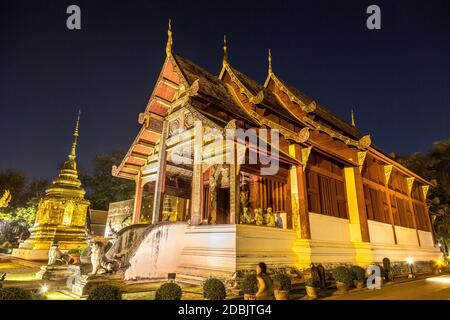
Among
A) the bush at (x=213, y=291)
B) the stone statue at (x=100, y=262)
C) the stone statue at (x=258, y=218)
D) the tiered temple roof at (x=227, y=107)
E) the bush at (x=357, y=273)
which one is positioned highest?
the tiered temple roof at (x=227, y=107)

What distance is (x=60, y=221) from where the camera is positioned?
57.9 ft

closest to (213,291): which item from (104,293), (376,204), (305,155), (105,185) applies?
(104,293)

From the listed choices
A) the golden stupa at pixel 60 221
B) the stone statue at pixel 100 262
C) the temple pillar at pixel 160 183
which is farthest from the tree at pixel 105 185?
the stone statue at pixel 100 262

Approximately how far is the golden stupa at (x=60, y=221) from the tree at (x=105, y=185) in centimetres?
1251

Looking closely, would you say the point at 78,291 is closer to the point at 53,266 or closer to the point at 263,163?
the point at 53,266

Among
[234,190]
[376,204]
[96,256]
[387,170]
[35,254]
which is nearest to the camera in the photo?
[96,256]

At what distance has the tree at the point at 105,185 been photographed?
31859 mm

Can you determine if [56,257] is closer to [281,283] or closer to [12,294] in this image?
[12,294]

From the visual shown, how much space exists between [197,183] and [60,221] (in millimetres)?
13366

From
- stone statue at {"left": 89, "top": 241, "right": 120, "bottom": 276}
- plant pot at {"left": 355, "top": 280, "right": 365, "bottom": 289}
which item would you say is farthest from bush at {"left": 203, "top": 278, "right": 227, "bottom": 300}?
plant pot at {"left": 355, "top": 280, "right": 365, "bottom": 289}

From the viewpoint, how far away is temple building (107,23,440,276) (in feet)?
26.4

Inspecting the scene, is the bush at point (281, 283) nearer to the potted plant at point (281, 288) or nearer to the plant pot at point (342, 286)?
the potted plant at point (281, 288)

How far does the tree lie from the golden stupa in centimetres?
1251

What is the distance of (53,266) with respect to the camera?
25.4 feet
